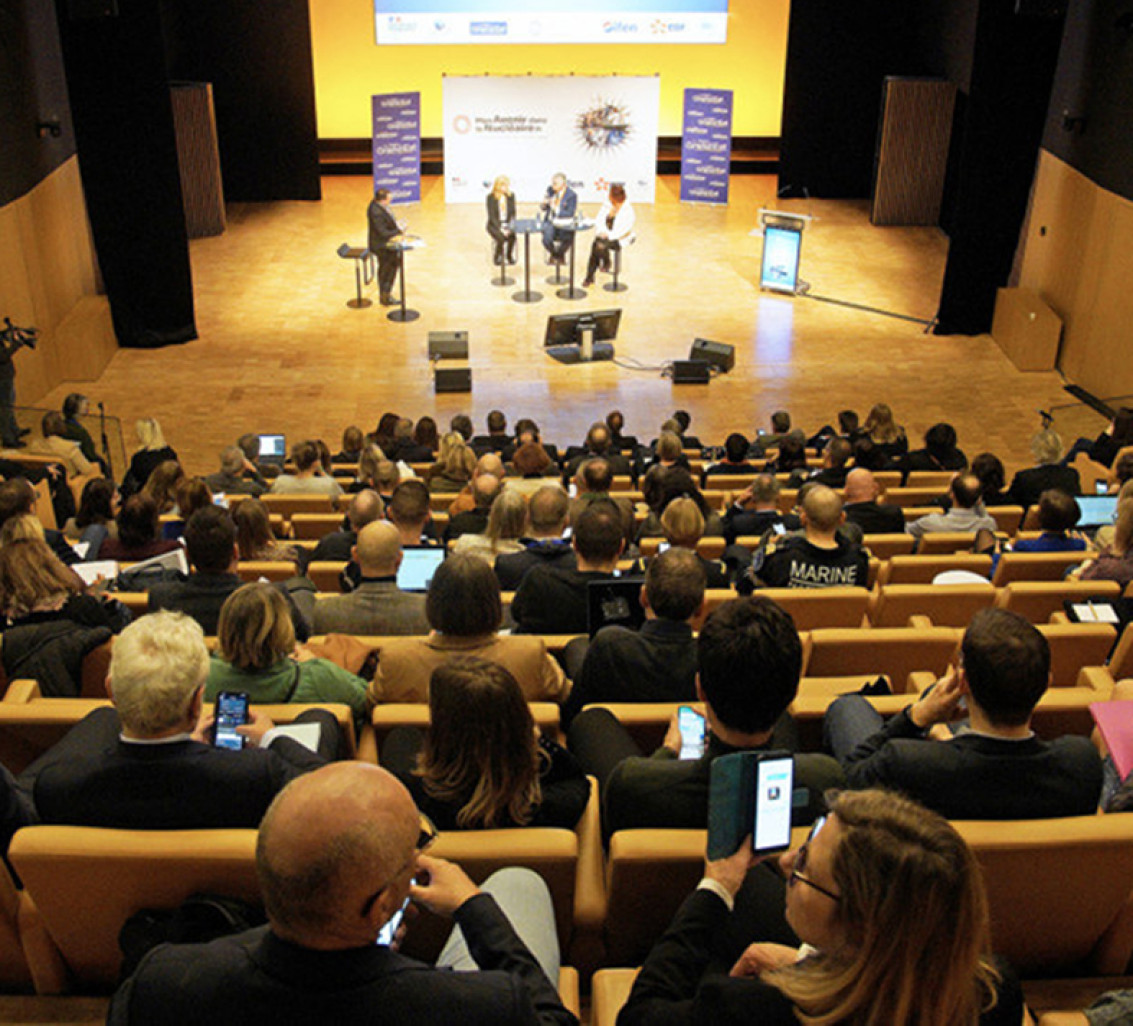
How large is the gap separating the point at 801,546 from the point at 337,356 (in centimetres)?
844

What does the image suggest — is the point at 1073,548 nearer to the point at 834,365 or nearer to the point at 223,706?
the point at 223,706

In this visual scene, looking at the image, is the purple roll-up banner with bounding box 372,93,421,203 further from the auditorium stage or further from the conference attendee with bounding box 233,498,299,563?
the conference attendee with bounding box 233,498,299,563

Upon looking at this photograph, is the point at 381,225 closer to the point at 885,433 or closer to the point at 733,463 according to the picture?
the point at 733,463

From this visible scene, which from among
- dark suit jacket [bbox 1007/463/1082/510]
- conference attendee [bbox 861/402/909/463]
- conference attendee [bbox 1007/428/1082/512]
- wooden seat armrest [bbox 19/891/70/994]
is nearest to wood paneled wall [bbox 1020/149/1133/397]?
conference attendee [bbox 861/402/909/463]

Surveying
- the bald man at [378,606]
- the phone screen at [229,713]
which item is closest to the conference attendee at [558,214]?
the bald man at [378,606]

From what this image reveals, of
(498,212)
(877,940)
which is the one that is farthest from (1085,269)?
(877,940)

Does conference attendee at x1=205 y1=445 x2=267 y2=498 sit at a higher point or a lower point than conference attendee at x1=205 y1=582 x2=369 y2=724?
lower

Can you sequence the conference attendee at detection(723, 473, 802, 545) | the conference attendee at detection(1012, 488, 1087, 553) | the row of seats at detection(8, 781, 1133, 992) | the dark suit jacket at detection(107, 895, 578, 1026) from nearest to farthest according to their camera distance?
the dark suit jacket at detection(107, 895, 578, 1026) → the row of seats at detection(8, 781, 1133, 992) → the conference attendee at detection(1012, 488, 1087, 553) → the conference attendee at detection(723, 473, 802, 545)

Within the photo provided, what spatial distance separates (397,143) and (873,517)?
11752mm

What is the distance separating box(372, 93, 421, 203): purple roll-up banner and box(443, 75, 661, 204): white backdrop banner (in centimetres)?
111

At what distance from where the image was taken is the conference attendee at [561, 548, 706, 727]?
3.46 m

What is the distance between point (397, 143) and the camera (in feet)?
52.7

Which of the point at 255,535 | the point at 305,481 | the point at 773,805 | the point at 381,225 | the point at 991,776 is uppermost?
the point at 773,805

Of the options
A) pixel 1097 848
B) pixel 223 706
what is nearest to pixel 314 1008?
pixel 223 706
